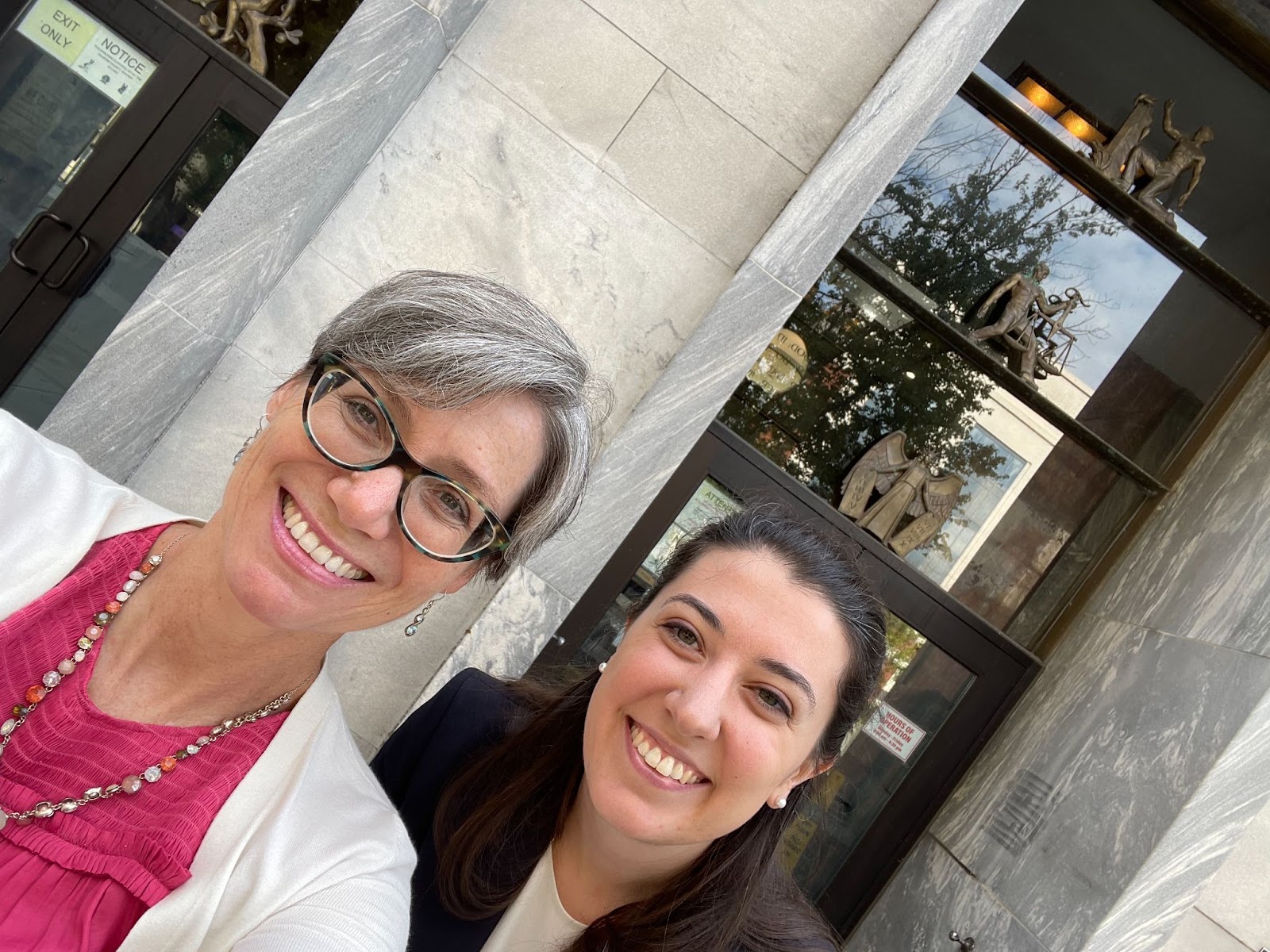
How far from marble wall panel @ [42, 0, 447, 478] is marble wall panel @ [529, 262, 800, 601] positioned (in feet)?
4.62

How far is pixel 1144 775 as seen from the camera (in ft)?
10.7

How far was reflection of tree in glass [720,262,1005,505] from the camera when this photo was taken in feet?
13.0

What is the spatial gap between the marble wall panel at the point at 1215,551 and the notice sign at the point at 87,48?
482cm

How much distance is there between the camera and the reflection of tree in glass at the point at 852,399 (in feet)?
13.0

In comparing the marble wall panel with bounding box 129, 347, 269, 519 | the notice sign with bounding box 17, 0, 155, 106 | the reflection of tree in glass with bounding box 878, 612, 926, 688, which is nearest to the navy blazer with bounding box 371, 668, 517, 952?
the marble wall panel with bounding box 129, 347, 269, 519

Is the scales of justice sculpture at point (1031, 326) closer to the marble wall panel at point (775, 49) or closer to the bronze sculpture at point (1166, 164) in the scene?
the bronze sculpture at point (1166, 164)

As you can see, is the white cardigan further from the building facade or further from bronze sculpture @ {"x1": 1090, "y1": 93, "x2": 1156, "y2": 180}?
bronze sculpture @ {"x1": 1090, "y1": 93, "x2": 1156, "y2": 180}

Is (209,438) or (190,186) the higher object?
(190,186)

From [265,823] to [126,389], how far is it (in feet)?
7.35

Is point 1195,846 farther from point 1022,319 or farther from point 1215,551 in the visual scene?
point 1022,319

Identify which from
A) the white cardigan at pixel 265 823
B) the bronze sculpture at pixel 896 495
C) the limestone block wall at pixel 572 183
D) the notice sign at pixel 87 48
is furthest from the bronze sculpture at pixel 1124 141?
the notice sign at pixel 87 48

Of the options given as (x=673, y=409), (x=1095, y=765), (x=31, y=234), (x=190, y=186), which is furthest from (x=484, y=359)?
(x=1095, y=765)

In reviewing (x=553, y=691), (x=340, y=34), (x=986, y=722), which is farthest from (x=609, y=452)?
(x=986, y=722)

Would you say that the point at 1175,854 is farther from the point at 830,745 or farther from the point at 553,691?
the point at 553,691
